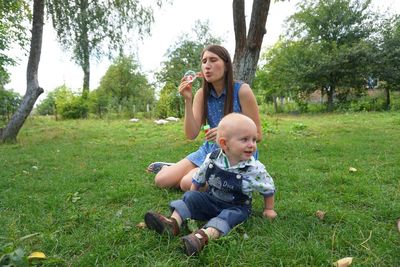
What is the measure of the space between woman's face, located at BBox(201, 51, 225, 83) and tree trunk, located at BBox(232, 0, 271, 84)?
3482 millimetres

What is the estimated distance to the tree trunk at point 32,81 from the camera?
8203mm

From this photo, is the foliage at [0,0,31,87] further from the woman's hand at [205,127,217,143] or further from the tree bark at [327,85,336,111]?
the tree bark at [327,85,336,111]

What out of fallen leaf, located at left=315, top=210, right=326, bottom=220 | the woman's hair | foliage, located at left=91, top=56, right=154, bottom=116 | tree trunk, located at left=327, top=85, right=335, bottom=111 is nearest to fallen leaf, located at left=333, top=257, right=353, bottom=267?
fallen leaf, located at left=315, top=210, right=326, bottom=220

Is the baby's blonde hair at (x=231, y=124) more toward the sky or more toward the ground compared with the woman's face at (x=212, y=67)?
more toward the ground

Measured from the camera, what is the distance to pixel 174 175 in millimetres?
3582

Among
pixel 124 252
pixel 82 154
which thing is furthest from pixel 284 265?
pixel 82 154

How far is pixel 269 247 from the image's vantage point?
219 cm

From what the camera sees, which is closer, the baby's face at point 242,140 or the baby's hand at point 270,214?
the baby's face at point 242,140

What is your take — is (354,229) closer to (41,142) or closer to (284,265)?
(284,265)

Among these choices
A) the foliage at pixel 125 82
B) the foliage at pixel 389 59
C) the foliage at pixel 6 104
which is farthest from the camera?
the foliage at pixel 125 82

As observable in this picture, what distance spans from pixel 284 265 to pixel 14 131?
8045 millimetres

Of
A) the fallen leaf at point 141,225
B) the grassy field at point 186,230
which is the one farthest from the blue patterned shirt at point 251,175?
the fallen leaf at point 141,225

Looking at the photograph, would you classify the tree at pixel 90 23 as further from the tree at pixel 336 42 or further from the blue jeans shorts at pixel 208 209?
the tree at pixel 336 42

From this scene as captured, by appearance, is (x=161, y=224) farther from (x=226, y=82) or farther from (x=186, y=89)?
(x=226, y=82)
